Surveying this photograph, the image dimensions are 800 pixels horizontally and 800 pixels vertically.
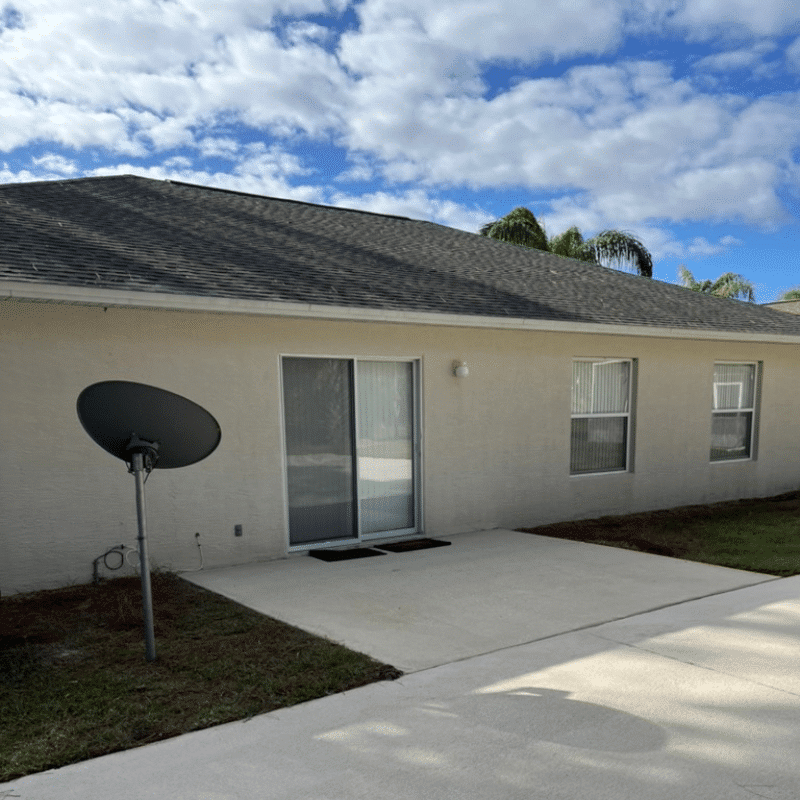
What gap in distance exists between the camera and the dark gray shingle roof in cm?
620

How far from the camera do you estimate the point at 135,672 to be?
157 inches

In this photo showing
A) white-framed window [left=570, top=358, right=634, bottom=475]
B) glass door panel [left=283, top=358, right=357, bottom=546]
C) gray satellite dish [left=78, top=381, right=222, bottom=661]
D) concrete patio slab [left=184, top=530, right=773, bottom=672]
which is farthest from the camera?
white-framed window [left=570, top=358, right=634, bottom=475]

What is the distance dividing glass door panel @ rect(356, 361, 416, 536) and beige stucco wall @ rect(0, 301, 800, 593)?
207mm

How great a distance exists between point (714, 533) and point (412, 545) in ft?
13.2

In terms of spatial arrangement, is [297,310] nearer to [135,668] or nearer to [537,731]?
[135,668]

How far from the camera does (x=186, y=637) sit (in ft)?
15.1

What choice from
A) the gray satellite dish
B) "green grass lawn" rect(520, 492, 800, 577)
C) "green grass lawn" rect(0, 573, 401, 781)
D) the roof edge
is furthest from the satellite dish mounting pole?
"green grass lawn" rect(520, 492, 800, 577)

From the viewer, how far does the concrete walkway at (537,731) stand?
2727 mm

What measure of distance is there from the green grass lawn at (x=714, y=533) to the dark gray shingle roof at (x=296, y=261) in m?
2.83

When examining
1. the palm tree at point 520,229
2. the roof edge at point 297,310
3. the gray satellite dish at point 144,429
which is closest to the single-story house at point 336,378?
the roof edge at point 297,310

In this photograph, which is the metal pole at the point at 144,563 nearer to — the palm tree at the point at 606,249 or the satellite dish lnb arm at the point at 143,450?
the satellite dish lnb arm at the point at 143,450

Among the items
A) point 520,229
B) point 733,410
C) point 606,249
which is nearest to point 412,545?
point 733,410

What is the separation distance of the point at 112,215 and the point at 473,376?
4893 millimetres

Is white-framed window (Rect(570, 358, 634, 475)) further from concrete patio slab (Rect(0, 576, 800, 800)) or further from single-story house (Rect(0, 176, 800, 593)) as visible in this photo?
concrete patio slab (Rect(0, 576, 800, 800))
